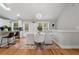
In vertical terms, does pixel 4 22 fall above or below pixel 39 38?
above

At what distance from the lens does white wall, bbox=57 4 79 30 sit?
4719 millimetres

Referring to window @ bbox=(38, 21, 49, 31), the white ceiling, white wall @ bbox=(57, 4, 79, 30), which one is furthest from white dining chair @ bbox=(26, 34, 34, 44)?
white wall @ bbox=(57, 4, 79, 30)

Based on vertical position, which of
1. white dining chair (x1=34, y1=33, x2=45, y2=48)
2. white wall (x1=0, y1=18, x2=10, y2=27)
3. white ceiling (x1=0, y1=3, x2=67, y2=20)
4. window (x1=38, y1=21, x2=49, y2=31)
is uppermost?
white ceiling (x1=0, y1=3, x2=67, y2=20)

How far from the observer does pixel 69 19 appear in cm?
497

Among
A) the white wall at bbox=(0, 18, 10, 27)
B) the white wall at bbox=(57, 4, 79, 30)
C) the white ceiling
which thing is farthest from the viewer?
the white wall at bbox=(57, 4, 79, 30)

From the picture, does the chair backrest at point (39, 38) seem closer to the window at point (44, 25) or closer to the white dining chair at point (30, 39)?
the white dining chair at point (30, 39)

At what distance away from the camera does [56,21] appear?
14.0ft

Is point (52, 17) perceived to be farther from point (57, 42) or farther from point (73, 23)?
point (57, 42)

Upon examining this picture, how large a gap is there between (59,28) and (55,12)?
877 mm

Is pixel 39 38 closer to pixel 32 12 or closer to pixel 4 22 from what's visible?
pixel 32 12

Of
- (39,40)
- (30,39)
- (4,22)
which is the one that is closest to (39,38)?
(39,40)

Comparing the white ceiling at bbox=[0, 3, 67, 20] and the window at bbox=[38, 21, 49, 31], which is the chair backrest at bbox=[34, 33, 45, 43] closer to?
the window at bbox=[38, 21, 49, 31]
